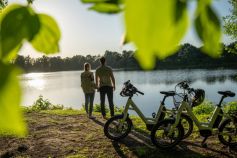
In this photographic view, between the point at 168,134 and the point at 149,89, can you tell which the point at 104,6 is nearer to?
the point at 168,134

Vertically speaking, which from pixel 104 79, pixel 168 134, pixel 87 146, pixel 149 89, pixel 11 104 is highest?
pixel 11 104

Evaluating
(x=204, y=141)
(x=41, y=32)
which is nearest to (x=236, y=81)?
(x=204, y=141)

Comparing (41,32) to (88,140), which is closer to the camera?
(41,32)

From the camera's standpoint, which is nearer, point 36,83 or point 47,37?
point 47,37

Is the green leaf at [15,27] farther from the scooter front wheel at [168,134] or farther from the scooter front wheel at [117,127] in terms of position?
the scooter front wheel at [117,127]

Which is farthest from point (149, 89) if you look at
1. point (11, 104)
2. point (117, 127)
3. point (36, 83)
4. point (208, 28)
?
point (11, 104)

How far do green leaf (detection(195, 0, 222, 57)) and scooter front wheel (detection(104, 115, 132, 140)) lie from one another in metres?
7.03

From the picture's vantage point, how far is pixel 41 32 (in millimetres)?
505

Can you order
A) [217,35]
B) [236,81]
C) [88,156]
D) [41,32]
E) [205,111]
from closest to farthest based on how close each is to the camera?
[217,35]
[41,32]
[88,156]
[205,111]
[236,81]

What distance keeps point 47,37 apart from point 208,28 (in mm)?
258

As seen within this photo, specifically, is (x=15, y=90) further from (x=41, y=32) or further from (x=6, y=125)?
(x=41, y=32)

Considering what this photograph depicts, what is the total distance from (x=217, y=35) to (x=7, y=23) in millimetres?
249

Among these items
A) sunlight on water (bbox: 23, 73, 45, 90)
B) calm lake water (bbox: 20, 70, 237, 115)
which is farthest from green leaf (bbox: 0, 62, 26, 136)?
sunlight on water (bbox: 23, 73, 45, 90)

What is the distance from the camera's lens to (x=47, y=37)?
20.7 inches
